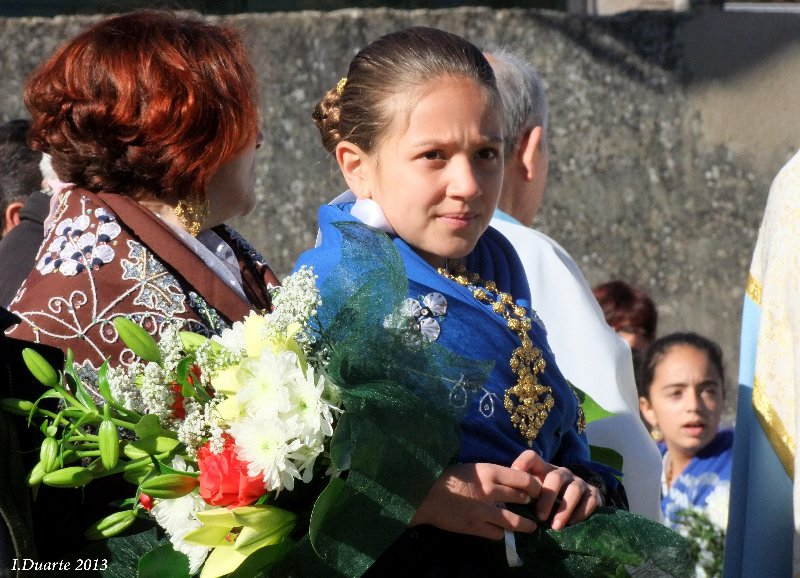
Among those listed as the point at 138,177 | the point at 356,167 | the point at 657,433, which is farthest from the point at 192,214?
the point at 657,433

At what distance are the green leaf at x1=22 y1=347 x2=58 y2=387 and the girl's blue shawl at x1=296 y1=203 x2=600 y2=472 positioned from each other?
462mm

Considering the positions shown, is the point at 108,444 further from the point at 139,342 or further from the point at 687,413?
the point at 687,413

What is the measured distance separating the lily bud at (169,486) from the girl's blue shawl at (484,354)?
36cm

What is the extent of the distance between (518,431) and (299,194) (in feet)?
14.3

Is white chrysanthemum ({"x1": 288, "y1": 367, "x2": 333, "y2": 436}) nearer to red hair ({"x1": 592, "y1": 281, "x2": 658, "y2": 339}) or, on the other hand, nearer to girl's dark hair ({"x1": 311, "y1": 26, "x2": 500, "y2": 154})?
girl's dark hair ({"x1": 311, "y1": 26, "x2": 500, "y2": 154})

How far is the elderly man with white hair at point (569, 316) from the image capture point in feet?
8.00

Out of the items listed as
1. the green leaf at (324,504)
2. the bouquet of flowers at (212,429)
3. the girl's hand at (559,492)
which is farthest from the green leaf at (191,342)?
the girl's hand at (559,492)

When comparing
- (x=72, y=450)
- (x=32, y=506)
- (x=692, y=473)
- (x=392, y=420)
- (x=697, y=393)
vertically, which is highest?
(x=697, y=393)

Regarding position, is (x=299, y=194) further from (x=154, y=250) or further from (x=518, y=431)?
(x=518, y=431)

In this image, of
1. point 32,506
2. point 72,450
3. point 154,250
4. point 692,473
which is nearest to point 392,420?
point 72,450

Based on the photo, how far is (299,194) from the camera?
19.6 feet

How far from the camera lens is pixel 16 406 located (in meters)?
1.64

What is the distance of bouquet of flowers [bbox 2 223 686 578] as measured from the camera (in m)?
1.44

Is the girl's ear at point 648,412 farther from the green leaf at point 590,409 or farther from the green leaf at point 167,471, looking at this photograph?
the green leaf at point 167,471
